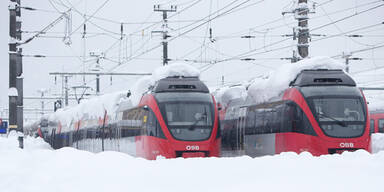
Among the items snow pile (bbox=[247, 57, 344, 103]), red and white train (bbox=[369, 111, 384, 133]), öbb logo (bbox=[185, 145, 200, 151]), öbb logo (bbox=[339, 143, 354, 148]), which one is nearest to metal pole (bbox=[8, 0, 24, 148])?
öbb logo (bbox=[185, 145, 200, 151])

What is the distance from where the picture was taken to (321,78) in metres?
17.4

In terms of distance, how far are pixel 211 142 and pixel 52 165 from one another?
23.0 ft

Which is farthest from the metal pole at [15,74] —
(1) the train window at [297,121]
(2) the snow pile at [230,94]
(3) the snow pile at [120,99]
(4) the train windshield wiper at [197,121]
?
(1) the train window at [297,121]

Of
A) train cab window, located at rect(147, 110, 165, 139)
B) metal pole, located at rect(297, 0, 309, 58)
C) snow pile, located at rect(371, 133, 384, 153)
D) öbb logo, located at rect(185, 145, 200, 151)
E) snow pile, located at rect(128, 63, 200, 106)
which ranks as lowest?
snow pile, located at rect(371, 133, 384, 153)

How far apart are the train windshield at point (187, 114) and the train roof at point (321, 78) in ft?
9.34

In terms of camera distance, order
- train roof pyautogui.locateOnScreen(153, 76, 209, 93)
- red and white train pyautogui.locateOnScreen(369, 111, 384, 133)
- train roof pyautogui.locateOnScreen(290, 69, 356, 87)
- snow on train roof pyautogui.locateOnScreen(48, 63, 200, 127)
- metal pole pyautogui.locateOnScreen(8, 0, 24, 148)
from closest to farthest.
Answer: train roof pyautogui.locateOnScreen(290, 69, 356, 87)
train roof pyautogui.locateOnScreen(153, 76, 209, 93)
snow on train roof pyautogui.locateOnScreen(48, 63, 200, 127)
metal pole pyautogui.locateOnScreen(8, 0, 24, 148)
red and white train pyautogui.locateOnScreen(369, 111, 384, 133)

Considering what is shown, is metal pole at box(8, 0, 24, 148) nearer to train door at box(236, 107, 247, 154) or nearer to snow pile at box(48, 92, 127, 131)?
snow pile at box(48, 92, 127, 131)

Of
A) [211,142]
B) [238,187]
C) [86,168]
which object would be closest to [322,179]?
[238,187]

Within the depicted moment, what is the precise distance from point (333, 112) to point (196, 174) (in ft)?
24.2

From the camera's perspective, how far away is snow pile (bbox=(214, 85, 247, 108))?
22.3 metres

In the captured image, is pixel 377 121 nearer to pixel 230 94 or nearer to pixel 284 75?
pixel 230 94

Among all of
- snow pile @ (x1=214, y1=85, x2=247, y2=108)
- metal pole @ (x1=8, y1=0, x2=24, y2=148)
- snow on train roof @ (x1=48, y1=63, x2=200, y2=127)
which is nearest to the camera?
snow on train roof @ (x1=48, y1=63, x2=200, y2=127)

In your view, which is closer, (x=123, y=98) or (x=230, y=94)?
(x=230, y=94)

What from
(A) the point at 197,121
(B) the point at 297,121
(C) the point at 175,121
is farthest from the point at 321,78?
(C) the point at 175,121
